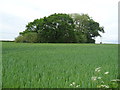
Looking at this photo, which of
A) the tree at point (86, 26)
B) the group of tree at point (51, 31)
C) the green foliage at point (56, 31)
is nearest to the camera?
the group of tree at point (51, 31)

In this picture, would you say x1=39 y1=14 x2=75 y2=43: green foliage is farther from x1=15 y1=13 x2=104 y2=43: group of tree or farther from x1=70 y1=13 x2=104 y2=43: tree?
x1=70 y1=13 x2=104 y2=43: tree

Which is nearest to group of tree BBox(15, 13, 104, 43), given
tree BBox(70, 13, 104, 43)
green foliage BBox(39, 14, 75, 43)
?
green foliage BBox(39, 14, 75, 43)

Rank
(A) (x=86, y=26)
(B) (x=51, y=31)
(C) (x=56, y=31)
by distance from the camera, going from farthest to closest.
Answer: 1. (A) (x=86, y=26)
2. (C) (x=56, y=31)
3. (B) (x=51, y=31)

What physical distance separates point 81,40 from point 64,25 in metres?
4.62

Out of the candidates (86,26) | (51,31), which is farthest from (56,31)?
(86,26)

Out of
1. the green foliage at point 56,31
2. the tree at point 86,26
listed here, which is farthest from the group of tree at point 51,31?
the tree at point 86,26

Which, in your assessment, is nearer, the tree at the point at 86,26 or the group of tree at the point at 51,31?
the group of tree at the point at 51,31

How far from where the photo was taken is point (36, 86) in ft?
6.26

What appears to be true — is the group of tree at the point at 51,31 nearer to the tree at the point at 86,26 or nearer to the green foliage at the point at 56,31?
the green foliage at the point at 56,31

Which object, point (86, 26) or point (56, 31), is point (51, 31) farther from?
point (86, 26)

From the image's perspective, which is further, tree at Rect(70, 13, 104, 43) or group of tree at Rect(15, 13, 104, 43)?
tree at Rect(70, 13, 104, 43)

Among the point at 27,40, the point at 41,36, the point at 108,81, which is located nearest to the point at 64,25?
the point at 41,36

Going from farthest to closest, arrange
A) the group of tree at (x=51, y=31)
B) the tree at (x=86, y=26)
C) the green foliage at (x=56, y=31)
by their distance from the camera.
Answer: the tree at (x=86, y=26) < the green foliage at (x=56, y=31) < the group of tree at (x=51, y=31)

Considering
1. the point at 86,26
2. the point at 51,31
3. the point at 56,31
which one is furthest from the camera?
the point at 86,26
